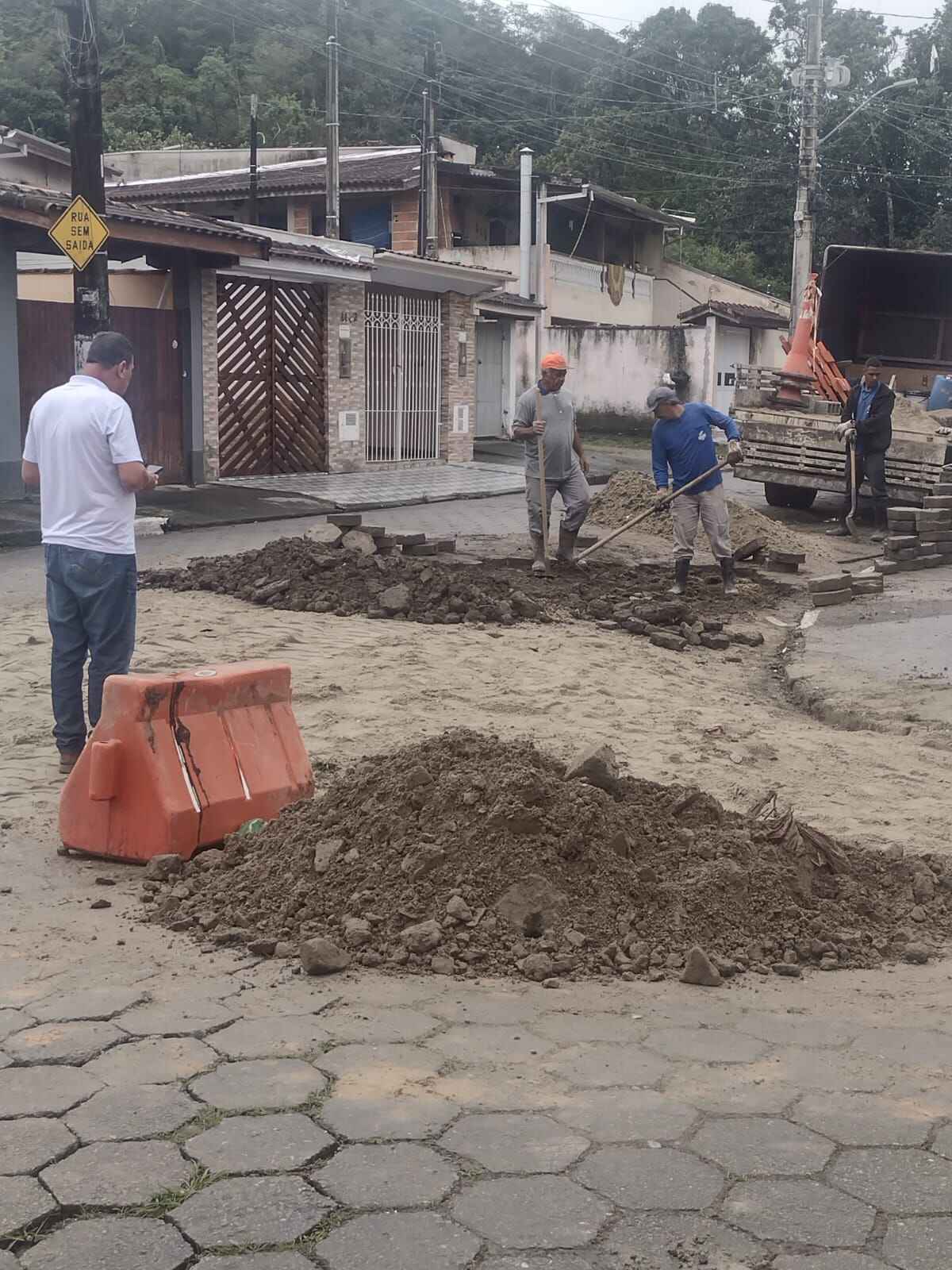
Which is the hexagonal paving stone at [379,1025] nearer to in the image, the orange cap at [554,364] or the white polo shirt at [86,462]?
the white polo shirt at [86,462]

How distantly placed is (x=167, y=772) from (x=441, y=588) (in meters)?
5.46

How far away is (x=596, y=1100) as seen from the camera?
309 cm

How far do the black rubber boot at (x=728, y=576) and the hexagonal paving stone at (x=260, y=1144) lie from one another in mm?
8637

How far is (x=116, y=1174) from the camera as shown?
108 inches

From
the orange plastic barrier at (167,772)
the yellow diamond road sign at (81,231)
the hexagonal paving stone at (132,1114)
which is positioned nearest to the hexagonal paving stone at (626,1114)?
the hexagonal paving stone at (132,1114)

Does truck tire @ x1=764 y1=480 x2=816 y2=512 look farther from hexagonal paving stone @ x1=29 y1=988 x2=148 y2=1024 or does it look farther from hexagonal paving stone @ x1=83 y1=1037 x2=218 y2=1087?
hexagonal paving stone @ x1=83 y1=1037 x2=218 y2=1087

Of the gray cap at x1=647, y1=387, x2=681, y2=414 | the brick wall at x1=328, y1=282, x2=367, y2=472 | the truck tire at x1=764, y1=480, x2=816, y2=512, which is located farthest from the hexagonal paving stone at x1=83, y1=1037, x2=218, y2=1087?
the brick wall at x1=328, y1=282, x2=367, y2=472

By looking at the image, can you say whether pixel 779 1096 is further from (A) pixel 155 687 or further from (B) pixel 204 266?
(B) pixel 204 266

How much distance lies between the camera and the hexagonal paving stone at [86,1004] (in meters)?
3.47

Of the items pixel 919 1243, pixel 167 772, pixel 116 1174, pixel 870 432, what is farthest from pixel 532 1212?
pixel 870 432

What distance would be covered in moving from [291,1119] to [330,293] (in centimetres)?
1920

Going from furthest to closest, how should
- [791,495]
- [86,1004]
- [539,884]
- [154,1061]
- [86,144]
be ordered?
[791,495], [86,144], [539,884], [86,1004], [154,1061]

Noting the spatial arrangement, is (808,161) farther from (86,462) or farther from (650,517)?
(86,462)

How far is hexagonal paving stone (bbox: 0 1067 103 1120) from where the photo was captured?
3.01m
